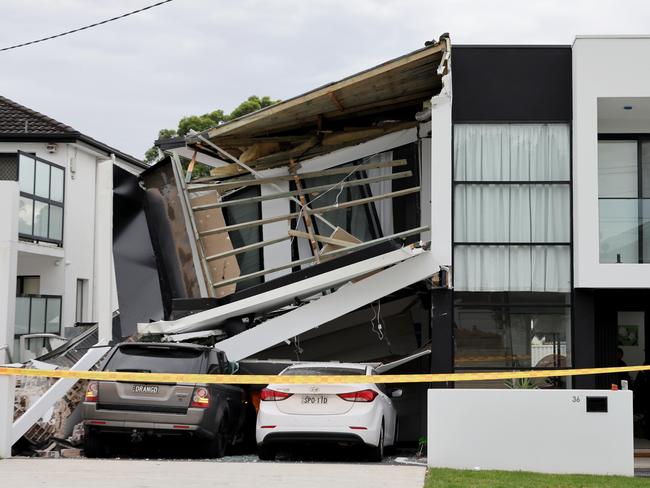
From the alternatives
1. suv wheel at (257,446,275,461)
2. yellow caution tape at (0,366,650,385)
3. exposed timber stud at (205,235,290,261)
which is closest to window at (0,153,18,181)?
exposed timber stud at (205,235,290,261)

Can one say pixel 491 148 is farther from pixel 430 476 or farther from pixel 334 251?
pixel 430 476

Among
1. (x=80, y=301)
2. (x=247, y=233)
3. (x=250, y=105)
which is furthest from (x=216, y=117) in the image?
(x=247, y=233)

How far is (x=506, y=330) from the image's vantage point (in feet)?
57.6

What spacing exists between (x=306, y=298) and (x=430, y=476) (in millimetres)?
7998

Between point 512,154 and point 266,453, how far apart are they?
689 cm

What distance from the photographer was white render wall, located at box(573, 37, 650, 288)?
1719 centimetres

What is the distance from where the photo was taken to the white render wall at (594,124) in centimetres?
1719

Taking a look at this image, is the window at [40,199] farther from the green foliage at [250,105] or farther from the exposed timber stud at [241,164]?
the green foliage at [250,105]

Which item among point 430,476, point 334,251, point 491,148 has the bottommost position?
point 430,476

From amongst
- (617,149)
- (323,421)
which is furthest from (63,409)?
(617,149)

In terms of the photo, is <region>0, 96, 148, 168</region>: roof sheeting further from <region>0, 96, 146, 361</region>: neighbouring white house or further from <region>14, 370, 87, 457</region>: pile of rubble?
<region>14, 370, 87, 457</region>: pile of rubble

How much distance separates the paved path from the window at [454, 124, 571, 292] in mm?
5576

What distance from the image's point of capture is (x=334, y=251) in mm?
19328

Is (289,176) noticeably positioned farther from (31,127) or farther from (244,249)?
(31,127)
